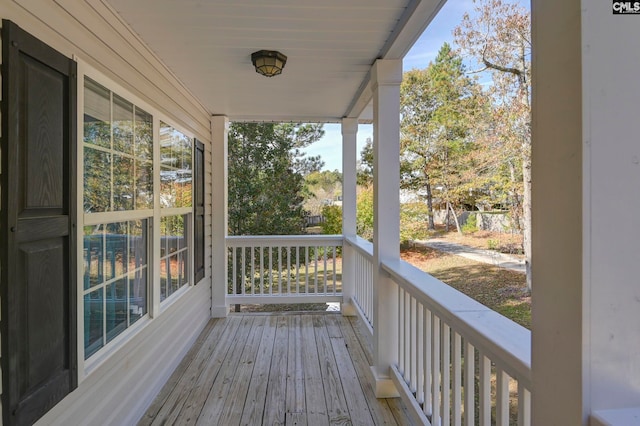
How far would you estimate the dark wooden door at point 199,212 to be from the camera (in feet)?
12.0

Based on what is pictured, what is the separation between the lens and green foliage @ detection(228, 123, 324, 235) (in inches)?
283

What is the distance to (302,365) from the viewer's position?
3016mm

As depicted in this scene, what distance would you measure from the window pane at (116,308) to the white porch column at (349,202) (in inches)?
107

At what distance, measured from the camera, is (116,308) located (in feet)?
6.93

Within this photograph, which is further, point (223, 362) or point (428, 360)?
point (223, 362)

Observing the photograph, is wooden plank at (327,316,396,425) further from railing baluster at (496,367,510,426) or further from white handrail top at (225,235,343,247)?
railing baluster at (496,367,510,426)

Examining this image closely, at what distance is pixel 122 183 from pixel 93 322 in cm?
84

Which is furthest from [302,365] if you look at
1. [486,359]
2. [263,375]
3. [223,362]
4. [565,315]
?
[565,315]

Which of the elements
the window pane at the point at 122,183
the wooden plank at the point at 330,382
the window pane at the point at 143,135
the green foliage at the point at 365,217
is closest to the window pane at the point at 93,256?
the window pane at the point at 122,183

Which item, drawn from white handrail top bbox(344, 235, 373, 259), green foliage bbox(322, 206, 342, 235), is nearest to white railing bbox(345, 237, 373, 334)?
white handrail top bbox(344, 235, 373, 259)

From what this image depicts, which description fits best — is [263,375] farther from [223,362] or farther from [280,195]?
[280,195]

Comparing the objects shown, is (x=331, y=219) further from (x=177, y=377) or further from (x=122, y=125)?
(x=122, y=125)

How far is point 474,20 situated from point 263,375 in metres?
3.66
